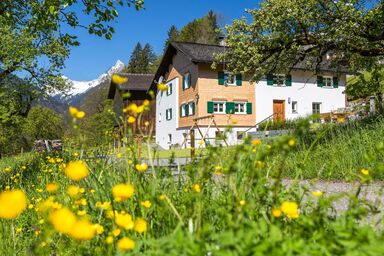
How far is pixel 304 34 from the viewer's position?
421 inches

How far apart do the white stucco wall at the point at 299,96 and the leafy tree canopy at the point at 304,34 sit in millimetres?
17407

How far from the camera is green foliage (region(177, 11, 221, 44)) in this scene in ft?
240

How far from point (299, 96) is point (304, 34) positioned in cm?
2179

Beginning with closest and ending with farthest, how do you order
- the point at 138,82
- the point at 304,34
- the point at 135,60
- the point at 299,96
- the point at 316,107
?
1. the point at 304,34
2. the point at 299,96
3. the point at 316,107
4. the point at 138,82
5. the point at 135,60

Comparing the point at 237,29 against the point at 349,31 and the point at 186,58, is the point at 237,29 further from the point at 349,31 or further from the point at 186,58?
the point at 186,58

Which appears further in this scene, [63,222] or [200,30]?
[200,30]

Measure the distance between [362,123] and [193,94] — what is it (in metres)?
21.4

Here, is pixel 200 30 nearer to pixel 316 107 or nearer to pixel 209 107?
pixel 316 107

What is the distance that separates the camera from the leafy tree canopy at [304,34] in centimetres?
961

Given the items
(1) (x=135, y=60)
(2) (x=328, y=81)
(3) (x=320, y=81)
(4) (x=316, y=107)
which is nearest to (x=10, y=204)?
(3) (x=320, y=81)

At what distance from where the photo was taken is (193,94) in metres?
29.4

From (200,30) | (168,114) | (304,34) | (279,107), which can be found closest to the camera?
(304,34)

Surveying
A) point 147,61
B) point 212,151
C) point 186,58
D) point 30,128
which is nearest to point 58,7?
point 212,151

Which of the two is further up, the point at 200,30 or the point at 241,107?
the point at 200,30
